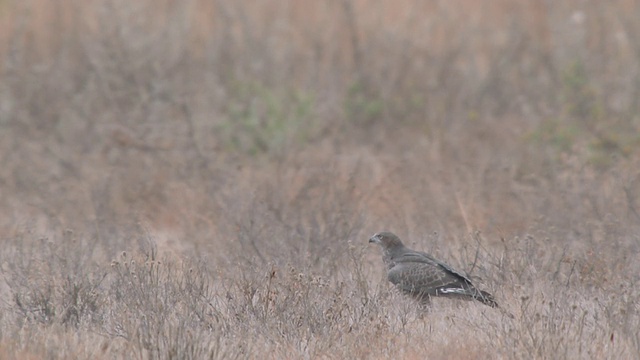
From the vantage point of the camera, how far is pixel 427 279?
8.16 meters

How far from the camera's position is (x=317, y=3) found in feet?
55.8

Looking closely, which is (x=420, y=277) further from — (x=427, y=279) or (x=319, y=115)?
(x=319, y=115)

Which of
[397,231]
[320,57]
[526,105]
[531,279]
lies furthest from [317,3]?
[531,279]

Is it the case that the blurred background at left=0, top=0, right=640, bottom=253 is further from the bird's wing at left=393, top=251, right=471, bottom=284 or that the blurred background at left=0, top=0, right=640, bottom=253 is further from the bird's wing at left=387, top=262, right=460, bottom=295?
the bird's wing at left=387, top=262, right=460, bottom=295

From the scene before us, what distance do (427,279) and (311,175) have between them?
12.9ft

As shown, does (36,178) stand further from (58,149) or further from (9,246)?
(9,246)

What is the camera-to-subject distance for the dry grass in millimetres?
7047

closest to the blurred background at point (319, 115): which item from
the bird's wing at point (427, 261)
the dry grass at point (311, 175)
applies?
the dry grass at point (311, 175)

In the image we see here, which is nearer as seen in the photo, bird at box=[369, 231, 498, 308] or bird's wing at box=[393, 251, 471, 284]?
bird at box=[369, 231, 498, 308]

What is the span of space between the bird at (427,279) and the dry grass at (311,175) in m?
0.14

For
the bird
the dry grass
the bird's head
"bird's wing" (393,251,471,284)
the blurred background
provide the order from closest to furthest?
the dry grass < the bird < "bird's wing" (393,251,471,284) < the bird's head < the blurred background

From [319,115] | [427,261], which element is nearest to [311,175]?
[427,261]

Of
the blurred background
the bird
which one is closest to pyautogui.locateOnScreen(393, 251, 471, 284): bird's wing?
the bird

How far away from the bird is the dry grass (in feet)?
0.47
